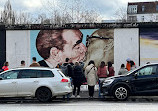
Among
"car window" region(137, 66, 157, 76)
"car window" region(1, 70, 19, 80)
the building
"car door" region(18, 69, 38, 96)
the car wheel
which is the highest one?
the building

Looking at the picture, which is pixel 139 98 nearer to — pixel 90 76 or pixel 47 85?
pixel 90 76

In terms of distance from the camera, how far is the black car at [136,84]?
13469 millimetres

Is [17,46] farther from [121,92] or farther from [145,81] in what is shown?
[145,81]

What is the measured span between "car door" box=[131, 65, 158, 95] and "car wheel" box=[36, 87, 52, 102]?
143 inches

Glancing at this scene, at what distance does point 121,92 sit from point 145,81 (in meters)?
1.13

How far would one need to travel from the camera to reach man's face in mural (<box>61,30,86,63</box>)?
63.8 feet

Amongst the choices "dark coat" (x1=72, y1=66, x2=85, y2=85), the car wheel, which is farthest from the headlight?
the car wheel

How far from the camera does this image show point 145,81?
1349 cm

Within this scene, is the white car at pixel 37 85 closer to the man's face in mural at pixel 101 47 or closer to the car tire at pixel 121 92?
the car tire at pixel 121 92

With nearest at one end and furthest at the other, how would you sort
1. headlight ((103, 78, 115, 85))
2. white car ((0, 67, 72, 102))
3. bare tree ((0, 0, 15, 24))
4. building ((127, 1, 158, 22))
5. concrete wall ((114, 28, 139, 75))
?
white car ((0, 67, 72, 102)), headlight ((103, 78, 115, 85)), concrete wall ((114, 28, 139, 75)), bare tree ((0, 0, 15, 24)), building ((127, 1, 158, 22))

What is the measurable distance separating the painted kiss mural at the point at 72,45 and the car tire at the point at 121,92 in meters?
5.68

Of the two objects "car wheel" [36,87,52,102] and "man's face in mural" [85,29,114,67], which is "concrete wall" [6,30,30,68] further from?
"car wheel" [36,87,52,102]

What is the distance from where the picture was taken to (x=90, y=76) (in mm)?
15078

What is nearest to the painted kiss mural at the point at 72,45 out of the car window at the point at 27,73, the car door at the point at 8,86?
the car window at the point at 27,73
